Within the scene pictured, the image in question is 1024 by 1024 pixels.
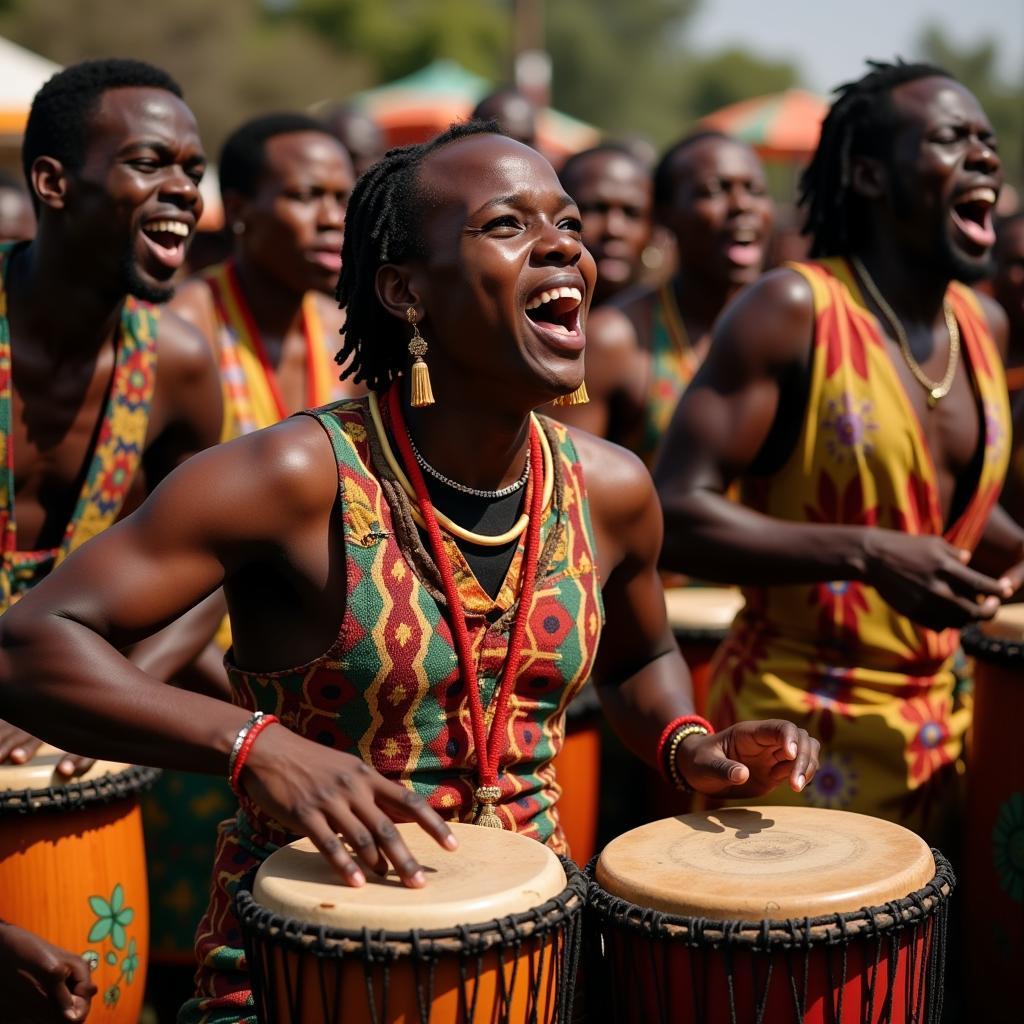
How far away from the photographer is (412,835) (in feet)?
8.31

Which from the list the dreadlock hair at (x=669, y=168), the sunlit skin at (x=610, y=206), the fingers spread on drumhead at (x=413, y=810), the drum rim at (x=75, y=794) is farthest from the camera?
the sunlit skin at (x=610, y=206)

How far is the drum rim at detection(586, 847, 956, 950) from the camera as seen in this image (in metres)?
2.42

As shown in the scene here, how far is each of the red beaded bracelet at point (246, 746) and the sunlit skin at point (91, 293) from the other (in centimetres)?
191

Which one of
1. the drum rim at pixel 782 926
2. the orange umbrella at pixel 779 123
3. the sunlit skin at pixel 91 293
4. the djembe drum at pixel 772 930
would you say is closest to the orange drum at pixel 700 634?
the sunlit skin at pixel 91 293

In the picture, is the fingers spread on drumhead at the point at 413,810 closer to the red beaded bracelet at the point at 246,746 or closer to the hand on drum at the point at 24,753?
the red beaded bracelet at the point at 246,746

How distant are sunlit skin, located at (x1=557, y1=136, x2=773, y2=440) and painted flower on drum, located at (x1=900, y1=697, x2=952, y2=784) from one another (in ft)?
8.03

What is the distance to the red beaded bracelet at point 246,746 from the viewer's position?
7.91 ft

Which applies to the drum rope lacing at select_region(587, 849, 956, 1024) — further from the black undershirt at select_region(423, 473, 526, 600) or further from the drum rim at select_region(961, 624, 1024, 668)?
the drum rim at select_region(961, 624, 1024, 668)

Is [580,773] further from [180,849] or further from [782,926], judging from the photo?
[782,926]

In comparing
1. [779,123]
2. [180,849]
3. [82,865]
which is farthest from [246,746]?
[779,123]

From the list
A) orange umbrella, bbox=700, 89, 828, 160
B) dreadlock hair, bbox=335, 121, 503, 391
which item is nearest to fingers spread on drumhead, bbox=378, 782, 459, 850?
dreadlock hair, bbox=335, 121, 503, 391

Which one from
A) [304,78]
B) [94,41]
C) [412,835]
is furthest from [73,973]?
[304,78]

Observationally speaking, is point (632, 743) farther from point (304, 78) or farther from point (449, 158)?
point (304, 78)

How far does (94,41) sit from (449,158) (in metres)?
39.8
